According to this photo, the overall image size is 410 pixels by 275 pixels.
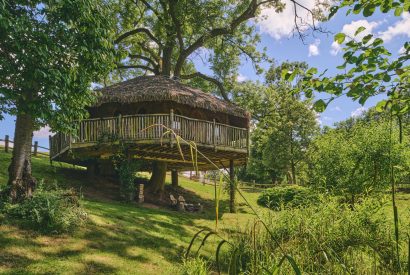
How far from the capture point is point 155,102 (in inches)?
857

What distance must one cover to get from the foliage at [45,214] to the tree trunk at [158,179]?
11.0 m

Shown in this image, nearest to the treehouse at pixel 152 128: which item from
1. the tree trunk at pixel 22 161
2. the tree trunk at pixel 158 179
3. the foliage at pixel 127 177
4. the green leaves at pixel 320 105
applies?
the tree trunk at pixel 158 179

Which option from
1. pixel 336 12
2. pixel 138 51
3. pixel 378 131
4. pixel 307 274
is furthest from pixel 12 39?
A: pixel 138 51

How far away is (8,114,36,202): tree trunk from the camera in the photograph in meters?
12.0

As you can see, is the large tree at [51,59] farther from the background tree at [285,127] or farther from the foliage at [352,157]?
the background tree at [285,127]

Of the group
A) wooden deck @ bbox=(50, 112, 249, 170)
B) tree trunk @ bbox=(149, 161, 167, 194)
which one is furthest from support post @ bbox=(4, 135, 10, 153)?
tree trunk @ bbox=(149, 161, 167, 194)

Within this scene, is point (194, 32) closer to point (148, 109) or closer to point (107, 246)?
point (148, 109)

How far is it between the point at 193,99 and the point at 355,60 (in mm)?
16465

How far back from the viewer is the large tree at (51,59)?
31.3 feet

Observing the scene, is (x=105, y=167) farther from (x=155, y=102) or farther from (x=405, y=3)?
(x=405, y=3)

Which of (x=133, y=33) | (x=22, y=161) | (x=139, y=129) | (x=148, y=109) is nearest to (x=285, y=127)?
(x=133, y=33)

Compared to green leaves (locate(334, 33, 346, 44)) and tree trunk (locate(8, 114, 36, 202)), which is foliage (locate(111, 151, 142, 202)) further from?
green leaves (locate(334, 33, 346, 44))

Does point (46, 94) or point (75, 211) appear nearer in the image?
point (46, 94)

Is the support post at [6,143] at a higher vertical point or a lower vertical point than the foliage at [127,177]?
higher
